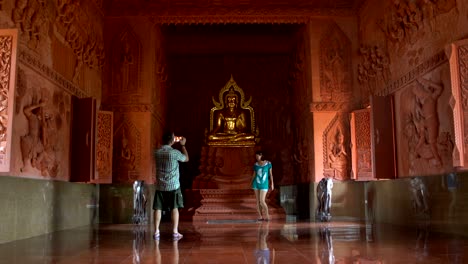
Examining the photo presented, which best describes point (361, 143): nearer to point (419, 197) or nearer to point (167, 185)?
point (419, 197)

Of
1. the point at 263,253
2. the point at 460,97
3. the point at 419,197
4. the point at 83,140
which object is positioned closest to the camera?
the point at 263,253

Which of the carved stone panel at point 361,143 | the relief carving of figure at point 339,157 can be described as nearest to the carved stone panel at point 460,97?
the carved stone panel at point 361,143

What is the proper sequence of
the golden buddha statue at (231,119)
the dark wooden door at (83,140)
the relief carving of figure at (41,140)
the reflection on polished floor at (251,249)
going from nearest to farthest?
the reflection on polished floor at (251,249) → the relief carving of figure at (41,140) → the dark wooden door at (83,140) → the golden buddha statue at (231,119)

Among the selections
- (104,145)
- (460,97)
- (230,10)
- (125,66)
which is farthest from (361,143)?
(125,66)

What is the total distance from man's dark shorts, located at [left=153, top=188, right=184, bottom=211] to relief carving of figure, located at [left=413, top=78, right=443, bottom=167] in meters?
4.26

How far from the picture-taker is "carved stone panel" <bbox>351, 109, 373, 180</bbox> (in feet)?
36.2

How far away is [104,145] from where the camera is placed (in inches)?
426

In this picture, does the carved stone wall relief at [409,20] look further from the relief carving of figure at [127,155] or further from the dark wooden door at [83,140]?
the relief carving of figure at [127,155]

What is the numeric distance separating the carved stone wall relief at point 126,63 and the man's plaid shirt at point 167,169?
5.20 metres

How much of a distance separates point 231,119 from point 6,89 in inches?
382

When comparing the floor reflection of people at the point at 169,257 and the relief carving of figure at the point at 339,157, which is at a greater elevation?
the relief carving of figure at the point at 339,157

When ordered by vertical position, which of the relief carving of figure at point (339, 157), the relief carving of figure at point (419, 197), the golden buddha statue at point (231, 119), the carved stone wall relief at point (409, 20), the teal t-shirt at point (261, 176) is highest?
the carved stone wall relief at point (409, 20)

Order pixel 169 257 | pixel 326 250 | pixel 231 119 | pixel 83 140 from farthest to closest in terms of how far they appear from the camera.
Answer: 1. pixel 231 119
2. pixel 83 140
3. pixel 326 250
4. pixel 169 257

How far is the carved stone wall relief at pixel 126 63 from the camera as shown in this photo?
12.0 m
